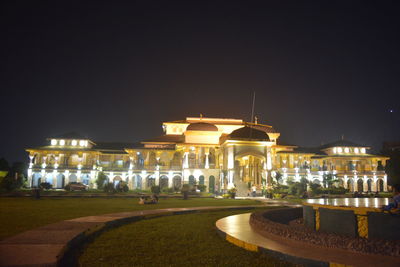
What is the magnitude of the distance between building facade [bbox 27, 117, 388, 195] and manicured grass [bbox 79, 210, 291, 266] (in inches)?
1382

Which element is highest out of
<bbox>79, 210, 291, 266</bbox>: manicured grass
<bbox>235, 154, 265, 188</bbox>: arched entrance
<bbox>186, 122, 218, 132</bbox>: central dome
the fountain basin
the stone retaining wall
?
<bbox>186, 122, 218, 132</bbox>: central dome

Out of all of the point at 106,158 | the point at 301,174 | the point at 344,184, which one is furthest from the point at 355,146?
the point at 106,158

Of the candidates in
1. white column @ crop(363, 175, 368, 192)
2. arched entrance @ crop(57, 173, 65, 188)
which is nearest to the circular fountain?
arched entrance @ crop(57, 173, 65, 188)

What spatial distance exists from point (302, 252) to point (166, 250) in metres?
2.81

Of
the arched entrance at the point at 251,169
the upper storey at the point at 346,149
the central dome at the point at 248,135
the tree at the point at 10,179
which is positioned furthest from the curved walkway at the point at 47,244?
the upper storey at the point at 346,149

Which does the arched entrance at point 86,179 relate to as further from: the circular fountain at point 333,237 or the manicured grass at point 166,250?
the circular fountain at point 333,237

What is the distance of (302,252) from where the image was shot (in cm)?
614

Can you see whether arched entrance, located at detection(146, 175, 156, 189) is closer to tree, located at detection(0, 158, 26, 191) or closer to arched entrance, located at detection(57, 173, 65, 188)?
arched entrance, located at detection(57, 173, 65, 188)

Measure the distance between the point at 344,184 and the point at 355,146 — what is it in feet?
28.3

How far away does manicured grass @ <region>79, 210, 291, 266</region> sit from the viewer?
6012mm

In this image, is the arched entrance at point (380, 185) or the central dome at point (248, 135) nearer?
the central dome at point (248, 135)

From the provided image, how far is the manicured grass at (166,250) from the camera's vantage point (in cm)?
601

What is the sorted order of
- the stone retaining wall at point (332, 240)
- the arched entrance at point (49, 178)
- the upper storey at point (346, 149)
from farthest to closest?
the upper storey at point (346, 149)
the arched entrance at point (49, 178)
the stone retaining wall at point (332, 240)

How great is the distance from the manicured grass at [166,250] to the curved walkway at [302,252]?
0.16 metres
